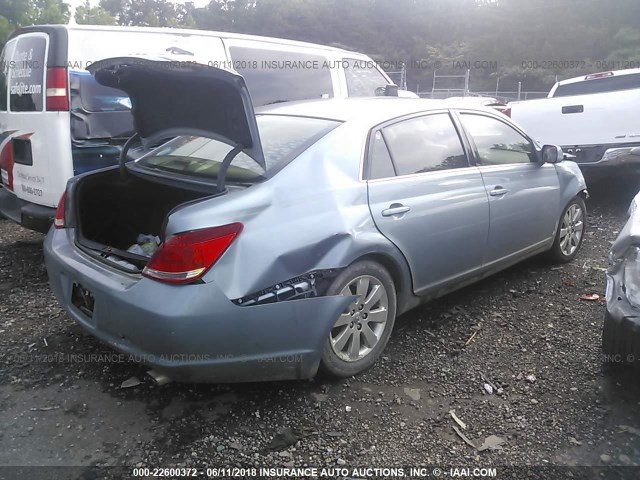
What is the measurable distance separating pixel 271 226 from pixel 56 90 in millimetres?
2743

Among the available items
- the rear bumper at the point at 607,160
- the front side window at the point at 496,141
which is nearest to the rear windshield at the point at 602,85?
the rear bumper at the point at 607,160

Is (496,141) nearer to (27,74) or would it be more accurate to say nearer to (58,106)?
(58,106)

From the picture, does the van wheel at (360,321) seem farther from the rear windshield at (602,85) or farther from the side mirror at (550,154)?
the rear windshield at (602,85)

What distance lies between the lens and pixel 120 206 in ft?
11.5

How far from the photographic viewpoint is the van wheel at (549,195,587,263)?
4655 millimetres

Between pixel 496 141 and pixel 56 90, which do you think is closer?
pixel 496 141

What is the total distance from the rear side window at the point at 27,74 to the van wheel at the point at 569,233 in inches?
176

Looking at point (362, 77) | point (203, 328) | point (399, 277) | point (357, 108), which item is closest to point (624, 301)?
point (399, 277)

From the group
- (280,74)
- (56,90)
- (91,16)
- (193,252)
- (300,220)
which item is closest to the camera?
(193,252)

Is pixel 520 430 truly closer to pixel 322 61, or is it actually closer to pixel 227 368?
pixel 227 368

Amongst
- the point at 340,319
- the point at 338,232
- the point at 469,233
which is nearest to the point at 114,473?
the point at 340,319

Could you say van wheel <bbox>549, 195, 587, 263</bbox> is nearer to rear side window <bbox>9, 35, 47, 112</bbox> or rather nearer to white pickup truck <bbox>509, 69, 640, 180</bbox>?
white pickup truck <bbox>509, 69, 640, 180</bbox>

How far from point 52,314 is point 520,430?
3.12 meters

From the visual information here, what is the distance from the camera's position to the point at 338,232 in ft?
8.86
